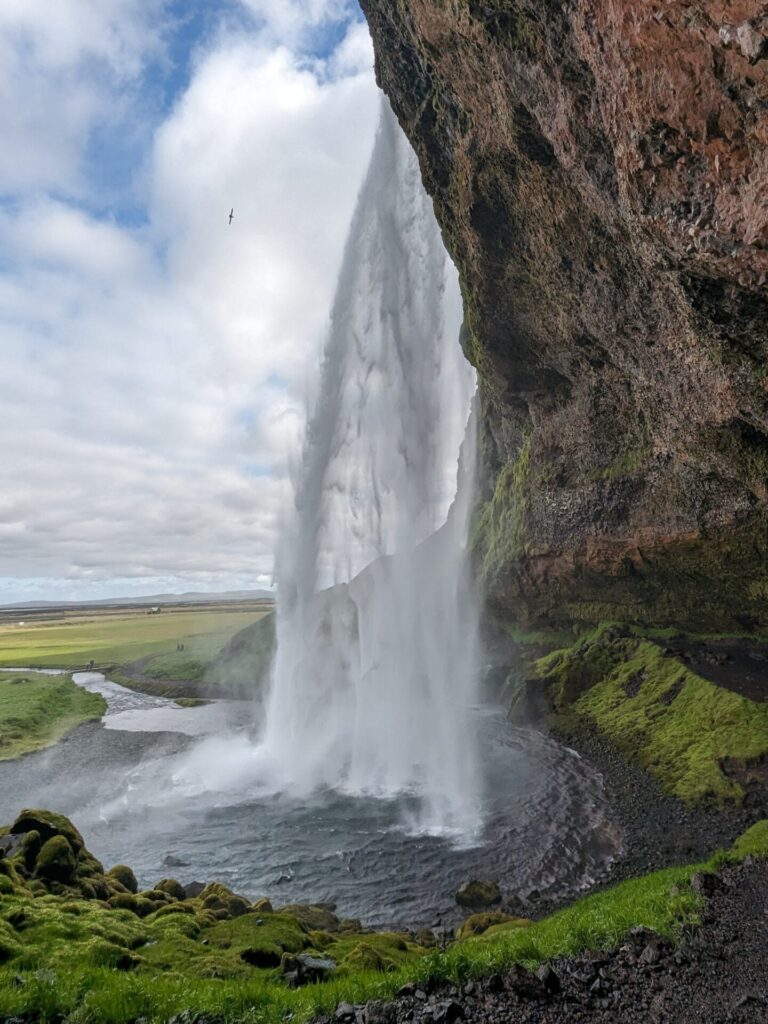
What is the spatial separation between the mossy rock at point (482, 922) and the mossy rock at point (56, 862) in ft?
34.5

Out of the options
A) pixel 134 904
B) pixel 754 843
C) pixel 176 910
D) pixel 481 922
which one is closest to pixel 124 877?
pixel 134 904

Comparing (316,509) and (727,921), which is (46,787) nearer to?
(316,509)

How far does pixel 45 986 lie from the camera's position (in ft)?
24.7

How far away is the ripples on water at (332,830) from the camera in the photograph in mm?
19062

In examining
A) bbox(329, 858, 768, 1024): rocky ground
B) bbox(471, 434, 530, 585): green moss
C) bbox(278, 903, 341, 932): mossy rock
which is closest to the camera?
bbox(329, 858, 768, 1024): rocky ground

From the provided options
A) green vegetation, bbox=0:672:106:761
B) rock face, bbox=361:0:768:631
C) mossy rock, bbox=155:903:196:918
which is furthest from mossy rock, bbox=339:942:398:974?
green vegetation, bbox=0:672:106:761

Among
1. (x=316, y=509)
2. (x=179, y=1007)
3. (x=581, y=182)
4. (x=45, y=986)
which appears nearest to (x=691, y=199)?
(x=581, y=182)

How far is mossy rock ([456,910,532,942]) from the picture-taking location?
48.0ft

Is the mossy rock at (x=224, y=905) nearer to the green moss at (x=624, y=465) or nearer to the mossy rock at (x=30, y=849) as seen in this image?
the mossy rock at (x=30, y=849)

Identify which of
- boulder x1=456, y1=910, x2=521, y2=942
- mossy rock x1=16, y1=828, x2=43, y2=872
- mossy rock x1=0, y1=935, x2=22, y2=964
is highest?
mossy rock x1=0, y1=935, x2=22, y2=964

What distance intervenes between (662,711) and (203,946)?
93.8ft

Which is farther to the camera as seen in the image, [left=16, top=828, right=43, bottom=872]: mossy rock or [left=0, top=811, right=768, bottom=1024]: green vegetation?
[left=16, top=828, right=43, bottom=872]: mossy rock

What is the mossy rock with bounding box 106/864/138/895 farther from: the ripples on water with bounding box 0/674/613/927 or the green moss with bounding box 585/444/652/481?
the green moss with bounding box 585/444/652/481

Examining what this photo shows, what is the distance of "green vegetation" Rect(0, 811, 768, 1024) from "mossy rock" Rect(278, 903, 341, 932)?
0.07 m
